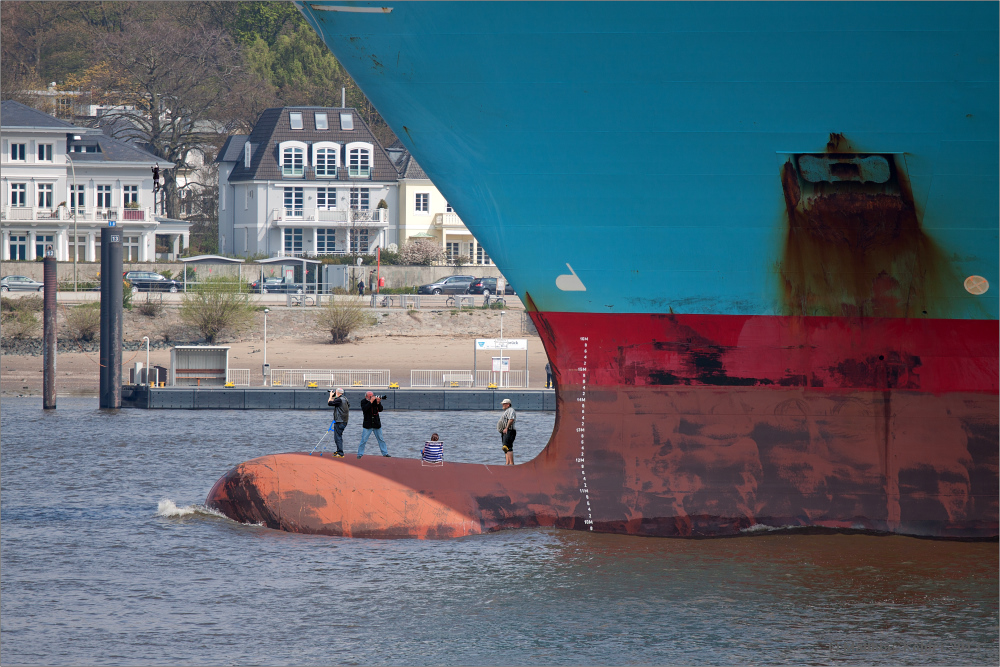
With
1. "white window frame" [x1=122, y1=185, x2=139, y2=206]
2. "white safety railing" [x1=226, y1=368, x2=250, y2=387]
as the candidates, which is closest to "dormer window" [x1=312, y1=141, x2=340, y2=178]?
"white window frame" [x1=122, y1=185, x2=139, y2=206]

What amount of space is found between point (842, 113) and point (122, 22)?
71.0 m

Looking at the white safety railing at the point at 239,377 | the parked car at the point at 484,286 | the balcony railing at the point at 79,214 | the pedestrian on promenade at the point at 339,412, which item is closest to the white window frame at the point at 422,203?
the parked car at the point at 484,286

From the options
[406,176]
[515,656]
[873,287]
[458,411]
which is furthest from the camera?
[406,176]

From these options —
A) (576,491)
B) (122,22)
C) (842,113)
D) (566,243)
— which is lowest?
(576,491)

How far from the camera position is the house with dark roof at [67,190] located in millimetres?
57594

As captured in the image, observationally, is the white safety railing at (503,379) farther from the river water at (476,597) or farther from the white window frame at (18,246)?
the white window frame at (18,246)

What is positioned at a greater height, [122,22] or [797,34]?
[122,22]

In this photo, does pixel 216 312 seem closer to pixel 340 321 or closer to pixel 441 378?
pixel 340 321

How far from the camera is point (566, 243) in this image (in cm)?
1359

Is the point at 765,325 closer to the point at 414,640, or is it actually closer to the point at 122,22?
the point at 414,640

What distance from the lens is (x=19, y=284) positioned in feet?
154

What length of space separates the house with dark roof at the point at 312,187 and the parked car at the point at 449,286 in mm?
11577

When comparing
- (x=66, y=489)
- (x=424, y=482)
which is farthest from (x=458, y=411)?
(x=424, y=482)

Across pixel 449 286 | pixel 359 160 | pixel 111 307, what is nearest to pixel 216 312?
pixel 111 307
